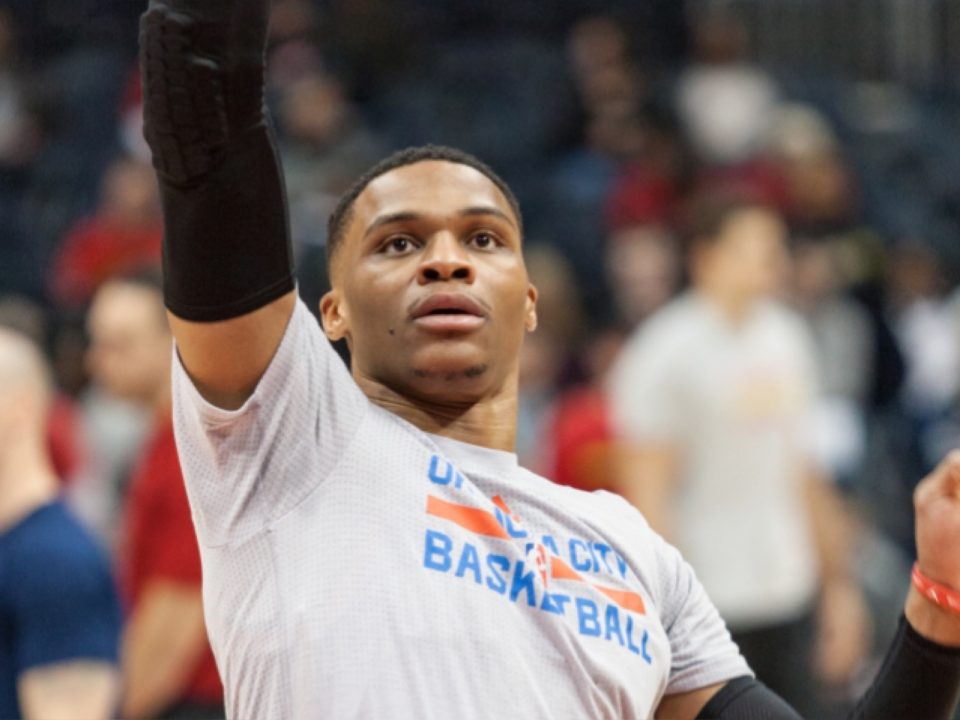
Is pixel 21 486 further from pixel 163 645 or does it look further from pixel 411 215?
pixel 411 215

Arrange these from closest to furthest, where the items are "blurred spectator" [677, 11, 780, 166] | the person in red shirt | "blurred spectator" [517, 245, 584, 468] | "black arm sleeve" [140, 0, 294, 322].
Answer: "black arm sleeve" [140, 0, 294, 322]
the person in red shirt
"blurred spectator" [517, 245, 584, 468]
"blurred spectator" [677, 11, 780, 166]

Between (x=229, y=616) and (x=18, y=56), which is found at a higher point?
(x=229, y=616)

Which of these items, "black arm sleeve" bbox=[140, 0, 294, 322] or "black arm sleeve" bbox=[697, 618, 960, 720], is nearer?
"black arm sleeve" bbox=[140, 0, 294, 322]

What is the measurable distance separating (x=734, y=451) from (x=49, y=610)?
2.83 metres

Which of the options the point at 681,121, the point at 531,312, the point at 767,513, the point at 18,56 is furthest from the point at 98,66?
the point at 531,312

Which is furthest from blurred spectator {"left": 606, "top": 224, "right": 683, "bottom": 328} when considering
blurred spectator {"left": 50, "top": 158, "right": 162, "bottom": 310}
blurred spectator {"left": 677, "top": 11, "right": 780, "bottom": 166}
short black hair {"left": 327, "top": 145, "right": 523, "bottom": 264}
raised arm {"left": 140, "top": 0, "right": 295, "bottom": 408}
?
raised arm {"left": 140, "top": 0, "right": 295, "bottom": 408}

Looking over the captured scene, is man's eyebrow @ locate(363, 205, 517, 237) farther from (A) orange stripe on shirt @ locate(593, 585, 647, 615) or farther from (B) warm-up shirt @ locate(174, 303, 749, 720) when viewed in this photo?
(A) orange stripe on shirt @ locate(593, 585, 647, 615)

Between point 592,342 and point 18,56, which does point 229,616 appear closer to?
point 592,342

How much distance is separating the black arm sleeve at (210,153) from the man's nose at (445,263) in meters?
0.34

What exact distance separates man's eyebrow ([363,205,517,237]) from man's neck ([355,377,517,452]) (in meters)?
0.23

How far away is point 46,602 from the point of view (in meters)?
3.81

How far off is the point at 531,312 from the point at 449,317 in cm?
37

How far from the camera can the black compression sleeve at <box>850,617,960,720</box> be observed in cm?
259

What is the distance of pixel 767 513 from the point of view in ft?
19.6
